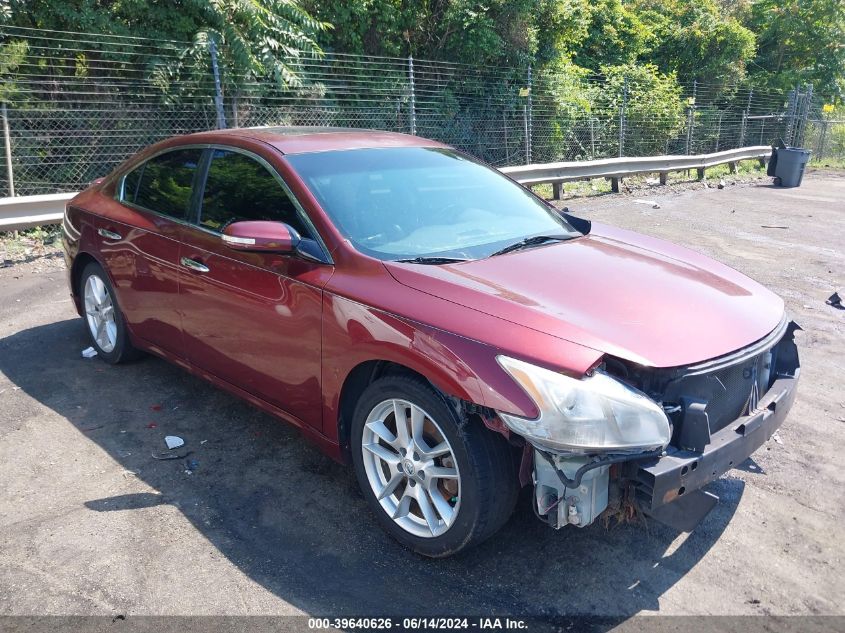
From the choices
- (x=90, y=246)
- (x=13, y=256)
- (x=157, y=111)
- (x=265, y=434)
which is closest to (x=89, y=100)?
(x=157, y=111)

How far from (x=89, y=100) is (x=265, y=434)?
28.3ft

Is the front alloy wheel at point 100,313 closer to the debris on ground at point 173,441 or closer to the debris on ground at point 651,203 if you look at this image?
the debris on ground at point 173,441

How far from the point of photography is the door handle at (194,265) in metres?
3.98

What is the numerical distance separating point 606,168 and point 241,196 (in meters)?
12.0

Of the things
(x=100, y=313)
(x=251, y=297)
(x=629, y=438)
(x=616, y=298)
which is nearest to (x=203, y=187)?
(x=251, y=297)

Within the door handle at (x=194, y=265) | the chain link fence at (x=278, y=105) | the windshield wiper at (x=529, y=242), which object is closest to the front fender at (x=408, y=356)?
the windshield wiper at (x=529, y=242)

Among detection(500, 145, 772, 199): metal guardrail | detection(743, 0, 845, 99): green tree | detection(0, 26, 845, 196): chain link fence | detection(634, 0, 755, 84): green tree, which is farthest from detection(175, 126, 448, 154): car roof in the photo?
detection(743, 0, 845, 99): green tree

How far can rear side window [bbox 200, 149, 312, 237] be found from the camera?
3684 millimetres

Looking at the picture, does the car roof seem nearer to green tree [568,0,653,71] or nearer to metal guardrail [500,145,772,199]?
metal guardrail [500,145,772,199]

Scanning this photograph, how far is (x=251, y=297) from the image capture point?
12.1ft

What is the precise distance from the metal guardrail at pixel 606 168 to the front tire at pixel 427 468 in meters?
9.34

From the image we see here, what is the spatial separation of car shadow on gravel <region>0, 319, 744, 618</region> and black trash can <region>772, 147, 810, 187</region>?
605 inches

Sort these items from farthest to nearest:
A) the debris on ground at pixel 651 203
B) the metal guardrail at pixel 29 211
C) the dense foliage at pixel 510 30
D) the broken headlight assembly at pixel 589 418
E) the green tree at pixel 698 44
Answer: the green tree at pixel 698 44 → the debris on ground at pixel 651 203 → the dense foliage at pixel 510 30 → the metal guardrail at pixel 29 211 → the broken headlight assembly at pixel 589 418

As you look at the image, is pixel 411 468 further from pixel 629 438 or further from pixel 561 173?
pixel 561 173
